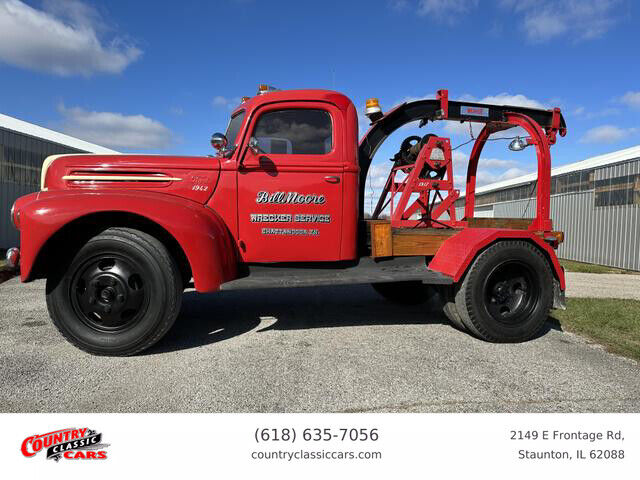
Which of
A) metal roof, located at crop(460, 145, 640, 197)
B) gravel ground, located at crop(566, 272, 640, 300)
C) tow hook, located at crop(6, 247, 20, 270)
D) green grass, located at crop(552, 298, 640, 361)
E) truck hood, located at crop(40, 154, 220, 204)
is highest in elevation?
metal roof, located at crop(460, 145, 640, 197)

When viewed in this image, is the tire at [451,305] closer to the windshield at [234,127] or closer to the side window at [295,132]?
the side window at [295,132]

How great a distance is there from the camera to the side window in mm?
3676

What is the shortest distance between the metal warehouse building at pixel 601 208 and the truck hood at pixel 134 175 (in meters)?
9.33

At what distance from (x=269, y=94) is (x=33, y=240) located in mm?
2328

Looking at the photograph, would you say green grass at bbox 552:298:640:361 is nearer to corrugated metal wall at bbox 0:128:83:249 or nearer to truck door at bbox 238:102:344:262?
truck door at bbox 238:102:344:262

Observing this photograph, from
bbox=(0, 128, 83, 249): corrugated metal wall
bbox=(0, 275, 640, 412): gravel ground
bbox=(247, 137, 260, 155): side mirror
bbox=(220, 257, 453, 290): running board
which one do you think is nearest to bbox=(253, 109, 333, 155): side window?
bbox=(247, 137, 260, 155): side mirror

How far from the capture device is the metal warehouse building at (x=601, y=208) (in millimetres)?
12047

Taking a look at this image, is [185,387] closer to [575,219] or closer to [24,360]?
[24,360]

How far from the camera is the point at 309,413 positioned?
7.41 feet

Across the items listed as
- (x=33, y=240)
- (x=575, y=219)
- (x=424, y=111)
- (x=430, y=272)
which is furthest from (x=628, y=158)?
(x=33, y=240)

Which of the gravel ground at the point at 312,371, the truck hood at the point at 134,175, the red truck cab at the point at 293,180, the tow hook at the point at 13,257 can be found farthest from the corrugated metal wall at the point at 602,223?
the tow hook at the point at 13,257

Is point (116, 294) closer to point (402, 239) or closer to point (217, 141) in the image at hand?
point (217, 141)

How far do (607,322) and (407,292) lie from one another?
7.47 ft
